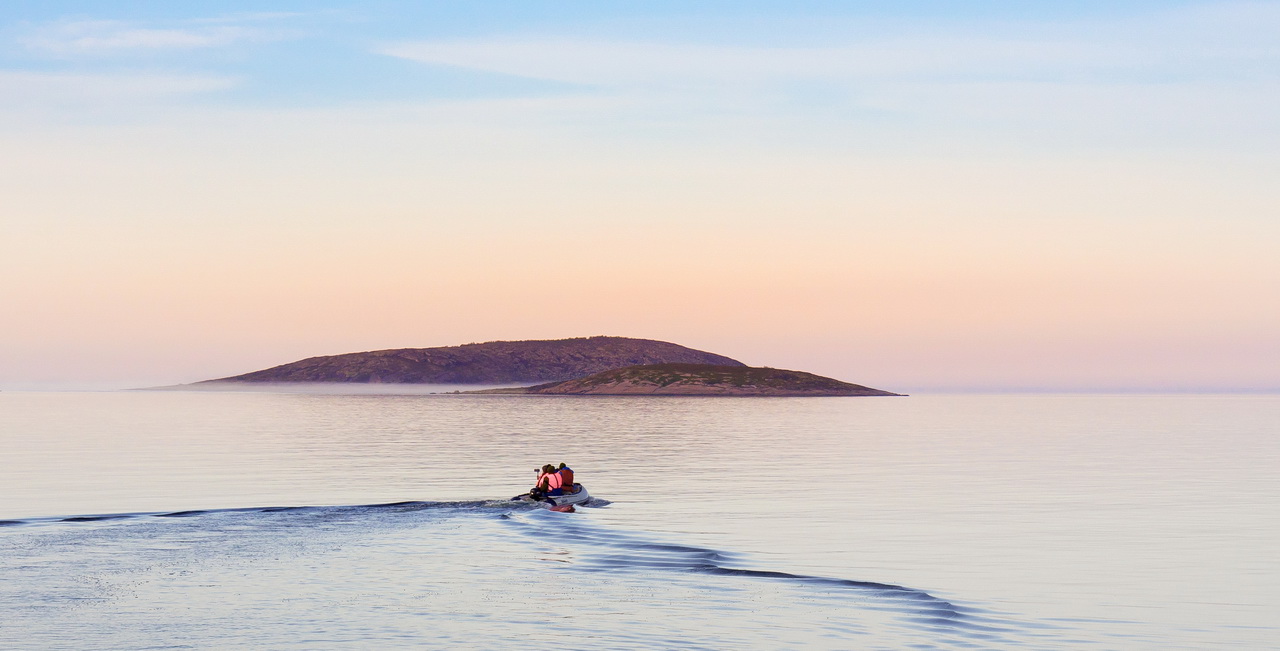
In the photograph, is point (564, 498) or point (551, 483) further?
point (551, 483)

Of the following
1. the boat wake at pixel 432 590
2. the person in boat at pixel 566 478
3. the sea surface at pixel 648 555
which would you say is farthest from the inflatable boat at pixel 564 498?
the boat wake at pixel 432 590

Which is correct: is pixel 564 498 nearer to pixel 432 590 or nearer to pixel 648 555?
pixel 648 555

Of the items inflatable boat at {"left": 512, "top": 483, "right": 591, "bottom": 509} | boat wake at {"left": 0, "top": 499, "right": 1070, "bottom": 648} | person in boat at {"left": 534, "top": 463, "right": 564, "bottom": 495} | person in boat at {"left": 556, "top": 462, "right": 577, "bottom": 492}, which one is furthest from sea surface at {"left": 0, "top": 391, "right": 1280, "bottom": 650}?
person in boat at {"left": 534, "top": 463, "right": 564, "bottom": 495}

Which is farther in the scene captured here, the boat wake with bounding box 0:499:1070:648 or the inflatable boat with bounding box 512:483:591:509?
the inflatable boat with bounding box 512:483:591:509

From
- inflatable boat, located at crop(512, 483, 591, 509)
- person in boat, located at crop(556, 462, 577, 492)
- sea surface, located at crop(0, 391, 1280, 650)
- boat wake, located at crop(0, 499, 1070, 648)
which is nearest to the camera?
boat wake, located at crop(0, 499, 1070, 648)

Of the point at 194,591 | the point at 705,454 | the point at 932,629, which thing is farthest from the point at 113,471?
the point at 932,629

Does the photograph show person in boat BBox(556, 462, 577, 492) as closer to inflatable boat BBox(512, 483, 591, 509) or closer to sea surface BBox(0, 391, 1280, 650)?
inflatable boat BBox(512, 483, 591, 509)

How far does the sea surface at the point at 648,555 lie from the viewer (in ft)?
85.5

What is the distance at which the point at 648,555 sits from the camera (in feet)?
122

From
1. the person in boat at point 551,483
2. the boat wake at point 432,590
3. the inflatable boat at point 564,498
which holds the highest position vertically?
the person in boat at point 551,483

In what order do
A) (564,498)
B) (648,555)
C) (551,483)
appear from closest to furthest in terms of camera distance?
(648,555) < (564,498) < (551,483)

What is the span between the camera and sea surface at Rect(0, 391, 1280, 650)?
2606 centimetres

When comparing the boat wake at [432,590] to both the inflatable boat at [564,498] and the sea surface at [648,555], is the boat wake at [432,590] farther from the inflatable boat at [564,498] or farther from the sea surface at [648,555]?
the inflatable boat at [564,498]

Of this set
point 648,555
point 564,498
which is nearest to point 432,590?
point 648,555
